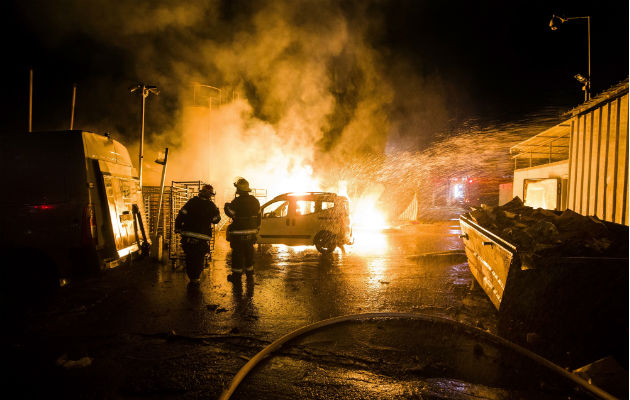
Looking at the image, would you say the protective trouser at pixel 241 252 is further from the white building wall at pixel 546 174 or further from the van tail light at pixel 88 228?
the white building wall at pixel 546 174

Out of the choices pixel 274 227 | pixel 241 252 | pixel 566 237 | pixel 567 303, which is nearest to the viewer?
pixel 567 303

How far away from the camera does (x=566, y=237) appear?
12.0 feet

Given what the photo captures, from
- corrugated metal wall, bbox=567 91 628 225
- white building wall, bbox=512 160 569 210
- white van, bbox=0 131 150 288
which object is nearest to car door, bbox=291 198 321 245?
white van, bbox=0 131 150 288

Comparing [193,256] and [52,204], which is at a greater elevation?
[52,204]

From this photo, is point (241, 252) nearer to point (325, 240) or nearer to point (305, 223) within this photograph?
point (305, 223)

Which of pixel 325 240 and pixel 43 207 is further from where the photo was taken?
pixel 325 240

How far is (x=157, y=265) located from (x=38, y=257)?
2.85 meters

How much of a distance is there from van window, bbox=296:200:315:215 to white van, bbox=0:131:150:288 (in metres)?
4.80

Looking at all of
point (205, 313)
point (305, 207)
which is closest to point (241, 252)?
point (205, 313)

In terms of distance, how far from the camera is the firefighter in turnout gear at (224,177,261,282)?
594 centimetres

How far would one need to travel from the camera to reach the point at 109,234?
198 inches

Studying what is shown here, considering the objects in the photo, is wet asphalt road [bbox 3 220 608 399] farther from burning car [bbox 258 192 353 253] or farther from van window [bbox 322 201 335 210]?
van window [bbox 322 201 335 210]

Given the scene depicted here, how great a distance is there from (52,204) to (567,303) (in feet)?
21.3

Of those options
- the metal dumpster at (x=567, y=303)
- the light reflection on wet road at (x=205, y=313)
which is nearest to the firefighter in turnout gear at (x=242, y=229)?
the light reflection on wet road at (x=205, y=313)
